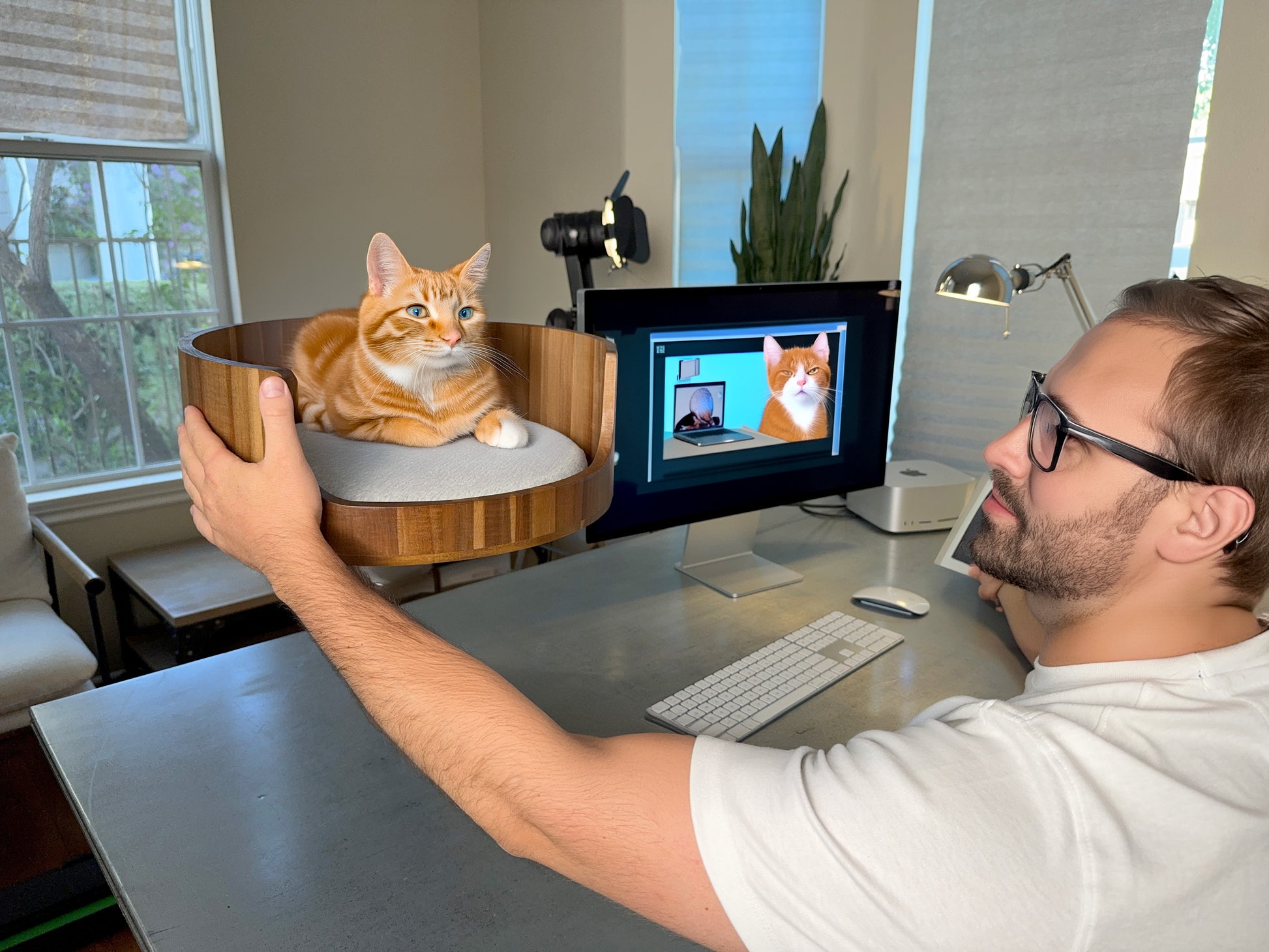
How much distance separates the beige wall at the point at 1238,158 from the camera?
1.78 meters

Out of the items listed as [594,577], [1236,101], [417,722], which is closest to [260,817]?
[417,722]

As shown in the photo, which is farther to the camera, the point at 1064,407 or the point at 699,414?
the point at 699,414

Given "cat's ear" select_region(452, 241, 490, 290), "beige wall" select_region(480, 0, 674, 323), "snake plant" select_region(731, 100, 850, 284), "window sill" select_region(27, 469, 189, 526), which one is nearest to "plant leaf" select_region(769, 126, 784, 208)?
"snake plant" select_region(731, 100, 850, 284)

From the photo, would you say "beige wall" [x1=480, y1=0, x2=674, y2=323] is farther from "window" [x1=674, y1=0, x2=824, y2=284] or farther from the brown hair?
the brown hair

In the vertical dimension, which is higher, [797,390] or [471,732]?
[797,390]

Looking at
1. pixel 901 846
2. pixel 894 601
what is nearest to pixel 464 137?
pixel 894 601

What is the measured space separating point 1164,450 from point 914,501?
1.04 m

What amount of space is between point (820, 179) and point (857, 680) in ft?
5.87

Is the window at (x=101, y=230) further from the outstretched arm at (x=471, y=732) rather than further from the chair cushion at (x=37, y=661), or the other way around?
the outstretched arm at (x=471, y=732)

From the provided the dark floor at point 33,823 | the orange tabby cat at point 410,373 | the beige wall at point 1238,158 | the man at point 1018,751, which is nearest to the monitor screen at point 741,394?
the orange tabby cat at point 410,373

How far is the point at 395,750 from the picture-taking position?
1.00 meters

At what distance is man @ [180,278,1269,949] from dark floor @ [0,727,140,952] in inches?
62.8

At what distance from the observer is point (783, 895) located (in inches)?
23.6

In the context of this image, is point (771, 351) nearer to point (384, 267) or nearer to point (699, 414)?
point (699, 414)
